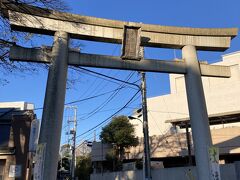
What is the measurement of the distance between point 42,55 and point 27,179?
42.4 ft

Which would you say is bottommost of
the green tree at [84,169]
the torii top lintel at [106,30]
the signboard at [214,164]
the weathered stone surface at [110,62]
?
the signboard at [214,164]

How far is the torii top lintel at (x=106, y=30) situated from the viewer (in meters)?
11.0

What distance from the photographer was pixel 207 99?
133 feet

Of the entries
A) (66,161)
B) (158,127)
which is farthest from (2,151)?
(66,161)

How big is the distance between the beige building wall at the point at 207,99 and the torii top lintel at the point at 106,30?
84.0 ft

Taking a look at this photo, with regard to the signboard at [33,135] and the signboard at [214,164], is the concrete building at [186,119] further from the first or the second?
the signboard at [214,164]

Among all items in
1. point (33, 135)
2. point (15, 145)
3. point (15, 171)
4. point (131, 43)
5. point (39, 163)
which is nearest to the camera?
point (39, 163)

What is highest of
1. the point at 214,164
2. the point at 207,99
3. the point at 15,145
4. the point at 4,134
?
the point at 207,99

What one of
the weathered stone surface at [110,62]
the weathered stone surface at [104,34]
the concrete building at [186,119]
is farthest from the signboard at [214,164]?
the concrete building at [186,119]

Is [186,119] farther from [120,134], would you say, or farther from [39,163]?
[39,163]

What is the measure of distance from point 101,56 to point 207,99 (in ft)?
102

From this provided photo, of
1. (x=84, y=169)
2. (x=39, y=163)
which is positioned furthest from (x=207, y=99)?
(x=39, y=163)

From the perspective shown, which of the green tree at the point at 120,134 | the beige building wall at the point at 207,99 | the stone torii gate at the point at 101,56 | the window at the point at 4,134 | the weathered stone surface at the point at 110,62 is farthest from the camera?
the beige building wall at the point at 207,99

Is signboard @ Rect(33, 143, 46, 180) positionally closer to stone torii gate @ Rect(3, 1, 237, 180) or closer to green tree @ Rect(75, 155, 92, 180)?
stone torii gate @ Rect(3, 1, 237, 180)
